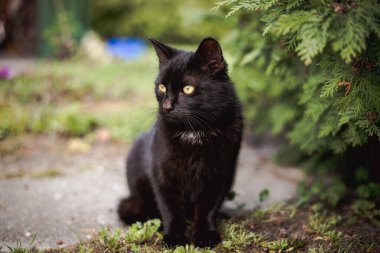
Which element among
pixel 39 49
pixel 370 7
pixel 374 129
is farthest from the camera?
pixel 39 49

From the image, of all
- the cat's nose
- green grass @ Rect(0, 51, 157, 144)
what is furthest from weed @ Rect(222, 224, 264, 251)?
green grass @ Rect(0, 51, 157, 144)

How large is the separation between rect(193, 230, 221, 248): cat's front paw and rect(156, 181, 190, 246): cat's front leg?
9cm

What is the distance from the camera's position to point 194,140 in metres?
2.52

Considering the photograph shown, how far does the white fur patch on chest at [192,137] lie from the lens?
2.51m

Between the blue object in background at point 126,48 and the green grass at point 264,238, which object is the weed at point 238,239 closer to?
the green grass at point 264,238

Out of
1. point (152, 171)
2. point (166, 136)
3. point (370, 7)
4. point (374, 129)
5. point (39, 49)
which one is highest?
point (370, 7)

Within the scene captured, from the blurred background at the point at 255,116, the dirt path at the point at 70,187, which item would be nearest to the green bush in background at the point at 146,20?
the blurred background at the point at 255,116

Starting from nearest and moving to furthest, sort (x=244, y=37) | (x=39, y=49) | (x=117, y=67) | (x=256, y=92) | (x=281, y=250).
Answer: (x=281, y=250), (x=244, y=37), (x=256, y=92), (x=117, y=67), (x=39, y=49)

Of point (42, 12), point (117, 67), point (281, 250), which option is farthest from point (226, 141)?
point (42, 12)

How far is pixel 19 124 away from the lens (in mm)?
4824

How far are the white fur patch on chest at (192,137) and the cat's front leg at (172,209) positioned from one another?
0.30 m

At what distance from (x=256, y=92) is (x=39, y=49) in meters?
6.64

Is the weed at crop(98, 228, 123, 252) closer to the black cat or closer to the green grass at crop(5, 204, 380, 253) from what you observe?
the green grass at crop(5, 204, 380, 253)

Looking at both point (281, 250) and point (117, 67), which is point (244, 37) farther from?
point (117, 67)
